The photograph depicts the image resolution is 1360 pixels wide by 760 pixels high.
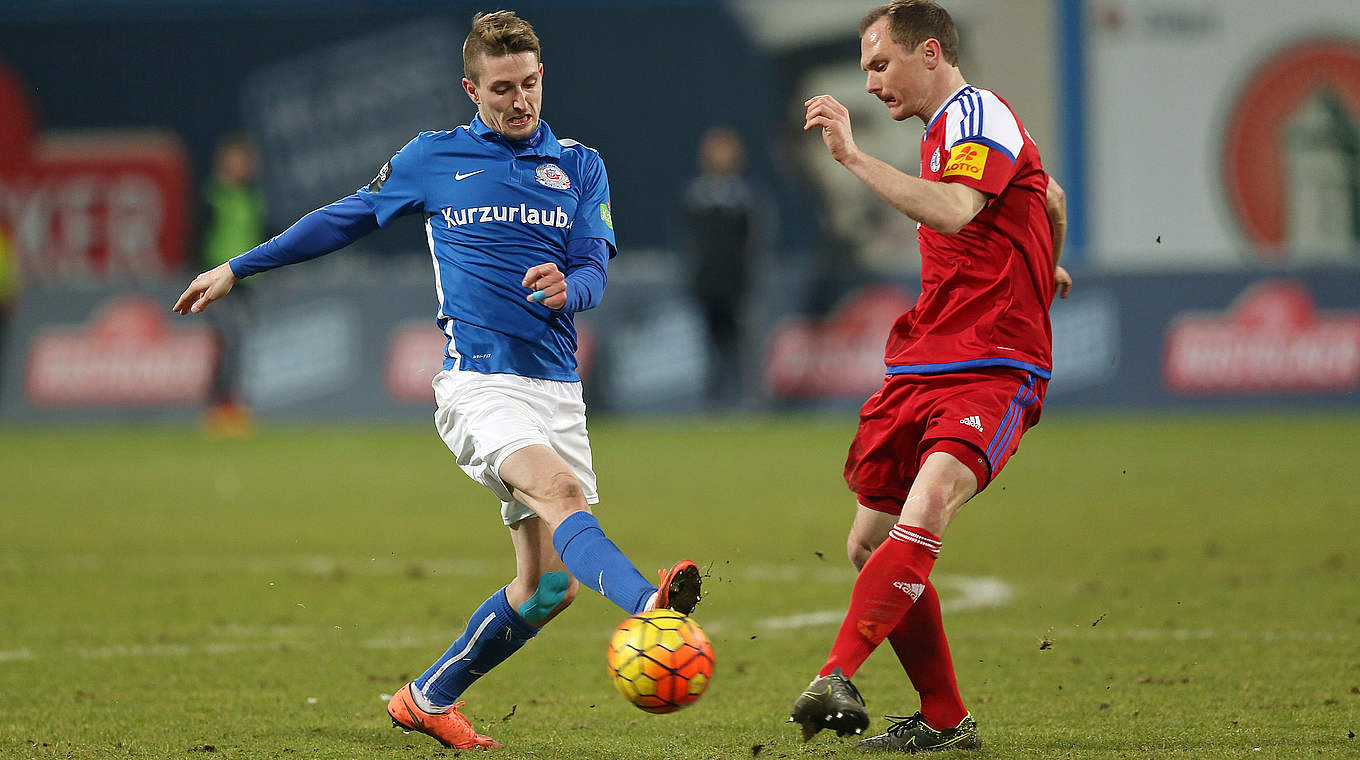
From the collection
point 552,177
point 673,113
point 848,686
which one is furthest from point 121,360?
point 848,686

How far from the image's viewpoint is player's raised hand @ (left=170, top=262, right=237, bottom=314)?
521cm

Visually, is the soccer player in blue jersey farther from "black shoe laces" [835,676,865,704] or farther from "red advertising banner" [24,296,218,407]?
"red advertising banner" [24,296,218,407]

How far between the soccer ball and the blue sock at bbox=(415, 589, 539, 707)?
1.03 meters

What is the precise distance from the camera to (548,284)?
5.01 meters

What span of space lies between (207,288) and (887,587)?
2122mm

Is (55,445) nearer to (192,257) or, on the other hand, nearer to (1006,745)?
(192,257)

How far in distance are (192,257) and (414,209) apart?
17868 mm

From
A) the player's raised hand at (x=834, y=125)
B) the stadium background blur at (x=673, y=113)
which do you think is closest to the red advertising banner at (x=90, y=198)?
the stadium background blur at (x=673, y=113)

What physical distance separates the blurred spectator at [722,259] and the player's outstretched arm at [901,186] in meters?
12.3

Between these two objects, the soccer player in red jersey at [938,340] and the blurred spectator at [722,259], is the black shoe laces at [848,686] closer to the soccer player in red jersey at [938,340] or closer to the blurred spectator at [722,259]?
the soccer player in red jersey at [938,340]

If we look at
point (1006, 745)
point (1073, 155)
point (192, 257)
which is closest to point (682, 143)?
point (1073, 155)

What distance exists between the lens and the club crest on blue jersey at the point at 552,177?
18.0ft

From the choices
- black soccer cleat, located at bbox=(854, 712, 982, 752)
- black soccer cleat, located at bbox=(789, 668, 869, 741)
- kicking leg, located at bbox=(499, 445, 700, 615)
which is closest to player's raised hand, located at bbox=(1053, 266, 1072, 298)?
black soccer cleat, located at bbox=(854, 712, 982, 752)

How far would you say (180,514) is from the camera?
11539mm
